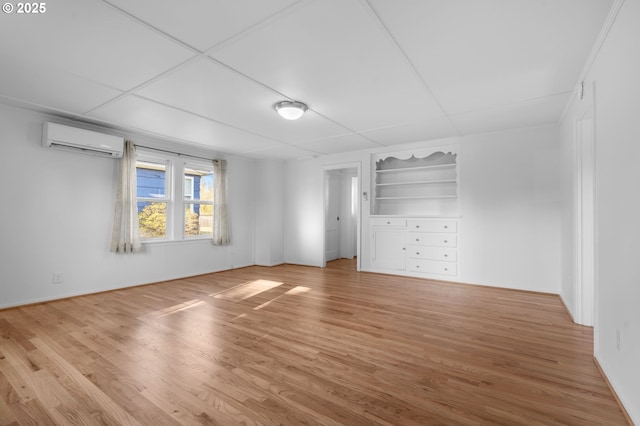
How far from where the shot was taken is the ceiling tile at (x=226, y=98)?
264 cm

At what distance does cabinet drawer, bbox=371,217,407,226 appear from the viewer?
533 centimetres

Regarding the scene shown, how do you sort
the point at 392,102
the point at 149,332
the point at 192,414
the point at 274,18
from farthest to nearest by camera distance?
the point at 392,102, the point at 149,332, the point at 274,18, the point at 192,414

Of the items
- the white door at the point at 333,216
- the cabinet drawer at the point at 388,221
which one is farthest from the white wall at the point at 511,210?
the white door at the point at 333,216

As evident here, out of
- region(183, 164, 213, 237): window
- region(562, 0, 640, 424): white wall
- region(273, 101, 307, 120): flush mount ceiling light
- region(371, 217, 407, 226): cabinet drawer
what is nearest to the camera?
region(562, 0, 640, 424): white wall

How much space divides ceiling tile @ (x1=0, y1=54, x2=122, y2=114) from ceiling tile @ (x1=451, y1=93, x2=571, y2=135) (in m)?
4.24

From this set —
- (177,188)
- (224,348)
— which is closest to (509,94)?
(224,348)

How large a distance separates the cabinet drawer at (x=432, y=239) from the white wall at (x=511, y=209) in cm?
17

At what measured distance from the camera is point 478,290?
14.2ft

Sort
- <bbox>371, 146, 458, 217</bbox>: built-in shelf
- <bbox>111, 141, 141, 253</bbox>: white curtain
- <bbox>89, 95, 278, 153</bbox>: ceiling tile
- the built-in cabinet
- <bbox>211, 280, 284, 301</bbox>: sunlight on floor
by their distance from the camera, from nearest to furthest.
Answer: <bbox>89, 95, 278, 153</bbox>: ceiling tile, <bbox>211, 280, 284, 301</bbox>: sunlight on floor, <bbox>111, 141, 141, 253</bbox>: white curtain, the built-in cabinet, <bbox>371, 146, 458, 217</bbox>: built-in shelf

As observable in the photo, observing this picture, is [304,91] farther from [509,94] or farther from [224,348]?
[224,348]

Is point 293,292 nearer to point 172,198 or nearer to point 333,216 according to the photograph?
point 172,198

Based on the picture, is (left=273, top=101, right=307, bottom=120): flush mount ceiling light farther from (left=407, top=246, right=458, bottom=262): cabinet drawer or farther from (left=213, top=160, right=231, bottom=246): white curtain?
(left=407, top=246, right=458, bottom=262): cabinet drawer

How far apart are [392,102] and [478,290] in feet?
10.1

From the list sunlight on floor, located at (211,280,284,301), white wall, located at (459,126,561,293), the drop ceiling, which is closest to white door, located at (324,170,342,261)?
sunlight on floor, located at (211,280,284,301)
